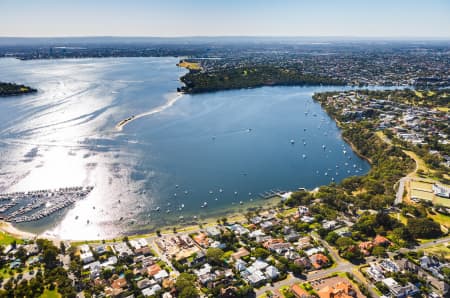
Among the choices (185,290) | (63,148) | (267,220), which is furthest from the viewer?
(63,148)

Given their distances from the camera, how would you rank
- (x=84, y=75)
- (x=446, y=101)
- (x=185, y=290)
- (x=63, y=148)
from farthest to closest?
(x=84, y=75) < (x=446, y=101) < (x=63, y=148) < (x=185, y=290)

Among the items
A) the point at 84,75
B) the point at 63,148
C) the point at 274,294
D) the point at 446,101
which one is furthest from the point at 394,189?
the point at 84,75

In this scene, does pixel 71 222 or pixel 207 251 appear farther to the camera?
pixel 71 222

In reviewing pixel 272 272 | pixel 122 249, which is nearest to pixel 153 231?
pixel 122 249

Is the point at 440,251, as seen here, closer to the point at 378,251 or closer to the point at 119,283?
the point at 378,251

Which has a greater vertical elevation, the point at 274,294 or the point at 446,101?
the point at 446,101

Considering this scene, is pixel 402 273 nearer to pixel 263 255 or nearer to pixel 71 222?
pixel 263 255
